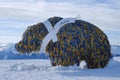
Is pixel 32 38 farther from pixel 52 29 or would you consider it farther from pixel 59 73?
pixel 59 73

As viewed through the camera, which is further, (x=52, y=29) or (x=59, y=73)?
(x=52, y=29)

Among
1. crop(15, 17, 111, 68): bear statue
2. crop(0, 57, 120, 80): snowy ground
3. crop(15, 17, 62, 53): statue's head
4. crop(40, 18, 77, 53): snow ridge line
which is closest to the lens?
crop(0, 57, 120, 80): snowy ground

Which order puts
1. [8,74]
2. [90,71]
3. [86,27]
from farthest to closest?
[86,27], [90,71], [8,74]

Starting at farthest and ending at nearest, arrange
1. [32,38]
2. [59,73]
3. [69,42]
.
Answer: [32,38], [69,42], [59,73]

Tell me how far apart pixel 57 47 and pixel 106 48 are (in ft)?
10.2

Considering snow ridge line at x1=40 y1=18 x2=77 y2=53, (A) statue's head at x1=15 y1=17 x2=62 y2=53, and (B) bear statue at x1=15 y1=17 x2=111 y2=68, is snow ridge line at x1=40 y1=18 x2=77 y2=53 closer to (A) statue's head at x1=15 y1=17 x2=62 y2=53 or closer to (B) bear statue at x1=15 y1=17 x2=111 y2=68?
(B) bear statue at x1=15 y1=17 x2=111 y2=68

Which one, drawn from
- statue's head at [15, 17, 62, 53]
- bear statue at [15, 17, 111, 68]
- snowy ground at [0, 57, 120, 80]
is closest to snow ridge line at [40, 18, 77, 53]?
bear statue at [15, 17, 111, 68]

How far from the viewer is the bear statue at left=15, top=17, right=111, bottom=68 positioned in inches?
959

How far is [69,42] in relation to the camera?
2439cm

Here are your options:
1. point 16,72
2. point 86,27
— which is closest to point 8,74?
point 16,72

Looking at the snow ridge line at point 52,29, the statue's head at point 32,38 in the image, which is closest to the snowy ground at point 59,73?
the statue's head at point 32,38

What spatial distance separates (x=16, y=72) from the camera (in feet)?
76.3

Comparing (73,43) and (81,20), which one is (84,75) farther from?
(81,20)

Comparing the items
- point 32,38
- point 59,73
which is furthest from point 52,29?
point 59,73
